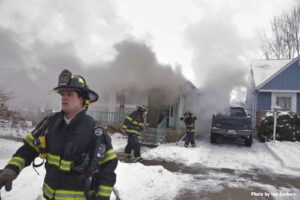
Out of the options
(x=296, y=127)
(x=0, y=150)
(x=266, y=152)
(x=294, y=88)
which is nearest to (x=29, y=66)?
(x=0, y=150)

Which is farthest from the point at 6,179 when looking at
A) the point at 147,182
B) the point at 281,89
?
the point at 281,89

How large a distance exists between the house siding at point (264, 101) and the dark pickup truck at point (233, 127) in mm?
4911

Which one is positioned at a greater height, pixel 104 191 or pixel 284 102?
pixel 284 102

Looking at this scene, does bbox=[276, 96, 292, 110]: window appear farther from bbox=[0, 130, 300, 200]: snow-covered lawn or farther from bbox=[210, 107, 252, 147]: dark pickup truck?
bbox=[210, 107, 252, 147]: dark pickup truck

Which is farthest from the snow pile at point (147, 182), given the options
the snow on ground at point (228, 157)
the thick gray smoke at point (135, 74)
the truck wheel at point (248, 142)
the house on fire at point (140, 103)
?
the house on fire at point (140, 103)

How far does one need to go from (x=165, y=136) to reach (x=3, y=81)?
6.75 meters

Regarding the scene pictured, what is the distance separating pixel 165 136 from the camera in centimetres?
1196

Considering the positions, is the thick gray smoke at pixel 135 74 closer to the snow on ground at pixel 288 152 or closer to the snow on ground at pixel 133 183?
the snow on ground at pixel 288 152

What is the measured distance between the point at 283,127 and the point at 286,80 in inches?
187

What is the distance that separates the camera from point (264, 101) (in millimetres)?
15906

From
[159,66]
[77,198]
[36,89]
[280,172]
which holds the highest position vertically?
[159,66]

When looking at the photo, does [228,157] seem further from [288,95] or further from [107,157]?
[288,95]

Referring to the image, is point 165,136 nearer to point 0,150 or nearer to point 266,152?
point 266,152

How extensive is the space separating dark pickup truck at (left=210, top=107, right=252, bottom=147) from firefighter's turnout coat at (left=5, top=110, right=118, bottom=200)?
972 cm
